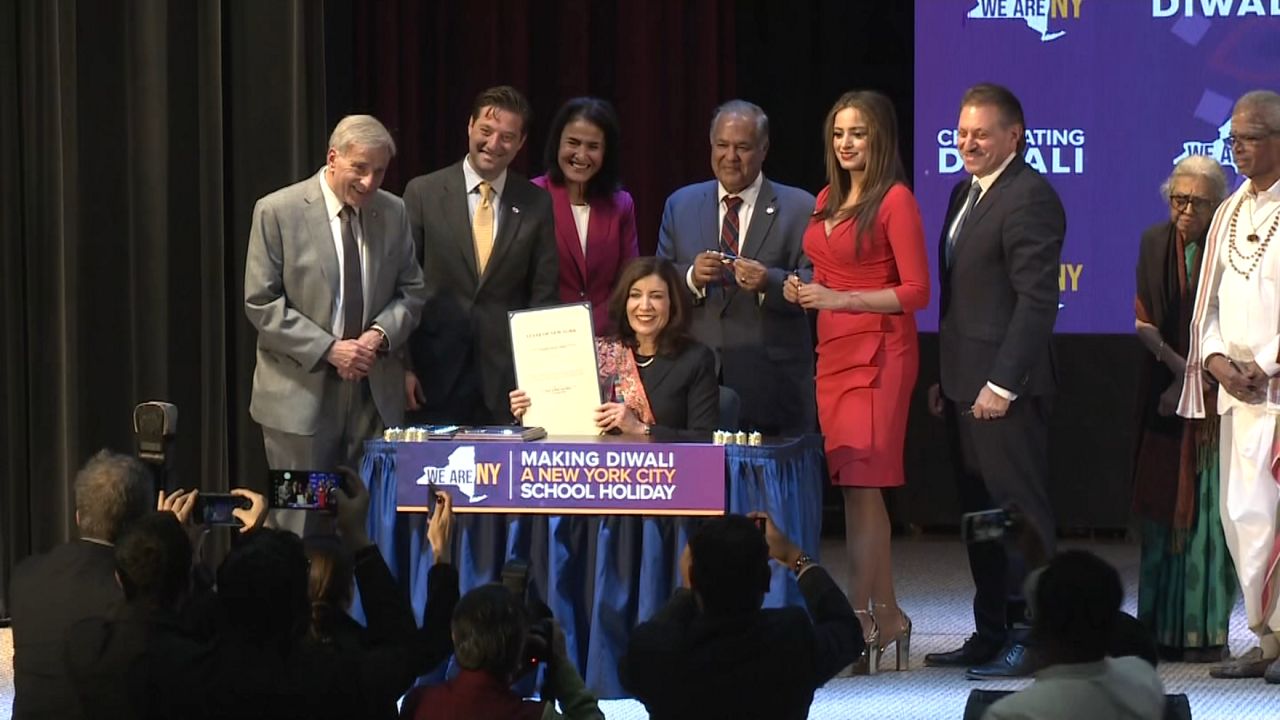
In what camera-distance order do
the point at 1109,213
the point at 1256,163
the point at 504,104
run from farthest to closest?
the point at 1109,213
the point at 504,104
the point at 1256,163

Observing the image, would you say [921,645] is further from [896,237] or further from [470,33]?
[470,33]

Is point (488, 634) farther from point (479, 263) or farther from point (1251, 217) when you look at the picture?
point (1251, 217)

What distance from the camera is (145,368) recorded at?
6.73m

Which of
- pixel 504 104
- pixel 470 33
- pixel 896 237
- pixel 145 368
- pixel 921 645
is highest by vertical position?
pixel 470 33

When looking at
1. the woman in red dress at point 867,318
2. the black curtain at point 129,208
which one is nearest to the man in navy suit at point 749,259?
the woman in red dress at point 867,318

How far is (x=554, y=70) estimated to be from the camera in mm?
8117

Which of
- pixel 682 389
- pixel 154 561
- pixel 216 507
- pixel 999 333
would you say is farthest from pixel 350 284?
pixel 154 561

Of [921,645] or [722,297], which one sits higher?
[722,297]

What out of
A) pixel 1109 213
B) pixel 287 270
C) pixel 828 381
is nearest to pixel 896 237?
pixel 828 381

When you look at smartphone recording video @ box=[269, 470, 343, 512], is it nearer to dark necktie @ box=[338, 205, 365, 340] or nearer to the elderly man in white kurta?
dark necktie @ box=[338, 205, 365, 340]

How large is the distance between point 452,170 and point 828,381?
1.36 metres

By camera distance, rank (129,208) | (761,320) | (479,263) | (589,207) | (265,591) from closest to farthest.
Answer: (265,591) → (479,263) → (761,320) → (589,207) → (129,208)

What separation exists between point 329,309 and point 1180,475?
2565 mm

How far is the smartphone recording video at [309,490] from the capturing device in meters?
3.68
